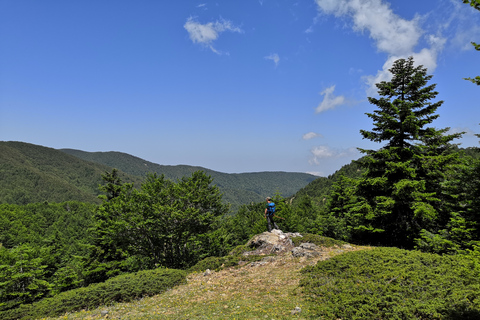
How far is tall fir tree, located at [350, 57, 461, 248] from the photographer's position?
15367 mm

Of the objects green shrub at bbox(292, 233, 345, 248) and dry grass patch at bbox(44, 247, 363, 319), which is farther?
green shrub at bbox(292, 233, 345, 248)

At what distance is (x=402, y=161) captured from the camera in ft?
53.1

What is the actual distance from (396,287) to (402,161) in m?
11.6

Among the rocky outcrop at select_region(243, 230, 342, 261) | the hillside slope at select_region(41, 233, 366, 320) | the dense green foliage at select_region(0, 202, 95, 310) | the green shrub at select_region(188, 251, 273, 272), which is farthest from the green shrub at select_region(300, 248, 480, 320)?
the dense green foliage at select_region(0, 202, 95, 310)

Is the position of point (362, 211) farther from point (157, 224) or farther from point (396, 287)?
point (157, 224)

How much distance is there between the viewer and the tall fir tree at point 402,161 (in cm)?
1537

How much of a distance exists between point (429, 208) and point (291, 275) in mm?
9130

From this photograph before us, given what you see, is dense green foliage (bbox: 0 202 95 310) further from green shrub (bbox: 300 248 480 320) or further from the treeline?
green shrub (bbox: 300 248 480 320)

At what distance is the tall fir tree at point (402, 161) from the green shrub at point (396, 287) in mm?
6536

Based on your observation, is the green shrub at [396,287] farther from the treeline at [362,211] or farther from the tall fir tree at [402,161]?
the tall fir tree at [402,161]

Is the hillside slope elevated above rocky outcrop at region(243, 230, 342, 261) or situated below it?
Answer: below

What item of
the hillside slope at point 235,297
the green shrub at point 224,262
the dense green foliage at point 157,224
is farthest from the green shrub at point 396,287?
the dense green foliage at point 157,224

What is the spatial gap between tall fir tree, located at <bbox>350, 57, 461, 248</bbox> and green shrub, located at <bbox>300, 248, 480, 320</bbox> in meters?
6.54

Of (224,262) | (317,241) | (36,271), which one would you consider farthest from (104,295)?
(36,271)
